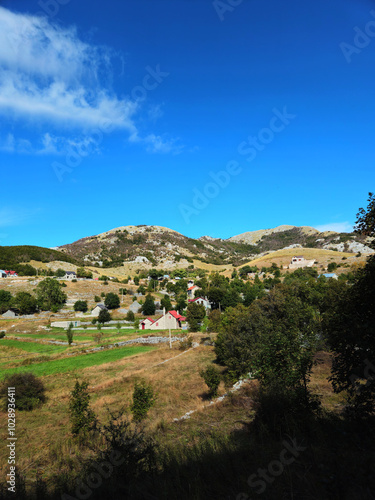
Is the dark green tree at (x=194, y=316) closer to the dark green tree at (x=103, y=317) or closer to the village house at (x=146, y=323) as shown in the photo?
the village house at (x=146, y=323)

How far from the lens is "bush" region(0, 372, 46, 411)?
69.3 ft

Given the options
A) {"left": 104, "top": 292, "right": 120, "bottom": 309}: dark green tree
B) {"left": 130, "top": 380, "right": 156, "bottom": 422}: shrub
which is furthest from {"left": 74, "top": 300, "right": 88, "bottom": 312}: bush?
{"left": 130, "top": 380, "right": 156, "bottom": 422}: shrub

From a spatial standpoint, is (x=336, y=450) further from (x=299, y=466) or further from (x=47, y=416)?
(x=47, y=416)

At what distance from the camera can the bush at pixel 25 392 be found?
69.3ft

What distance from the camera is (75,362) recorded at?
3894 centimetres

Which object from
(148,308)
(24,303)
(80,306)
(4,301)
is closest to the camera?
(24,303)

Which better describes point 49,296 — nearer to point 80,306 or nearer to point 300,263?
point 80,306

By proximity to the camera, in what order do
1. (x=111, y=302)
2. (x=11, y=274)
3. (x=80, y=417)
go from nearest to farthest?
(x=80, y=417), (x=111, y=302), (x=11, y=274)

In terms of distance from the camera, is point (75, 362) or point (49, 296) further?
point (49, 296)

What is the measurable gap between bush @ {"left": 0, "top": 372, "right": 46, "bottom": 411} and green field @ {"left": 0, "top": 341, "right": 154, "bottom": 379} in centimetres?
1020

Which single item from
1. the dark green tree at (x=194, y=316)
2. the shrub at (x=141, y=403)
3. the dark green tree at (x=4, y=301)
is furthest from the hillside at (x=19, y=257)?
the shrub at (x=141, y=403)

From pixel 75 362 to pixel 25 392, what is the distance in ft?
61.4

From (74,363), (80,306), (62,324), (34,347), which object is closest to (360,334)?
(74,363)

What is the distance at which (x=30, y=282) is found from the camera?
367ft
